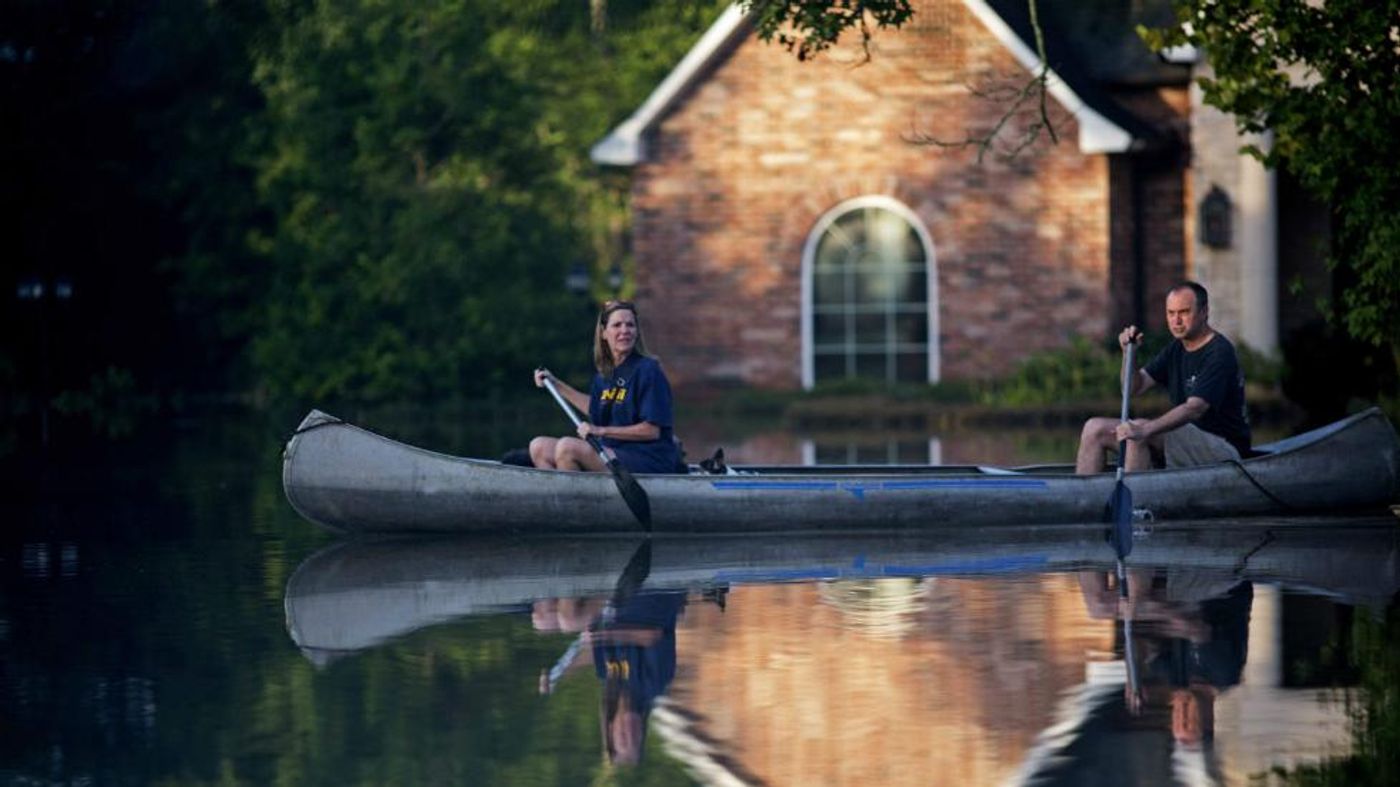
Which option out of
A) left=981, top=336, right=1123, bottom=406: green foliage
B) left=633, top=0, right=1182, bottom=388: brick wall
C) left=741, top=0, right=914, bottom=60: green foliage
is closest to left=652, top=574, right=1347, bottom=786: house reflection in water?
left=741, top=0, right=914, bottom=60: green foliage

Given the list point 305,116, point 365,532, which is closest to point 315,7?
point 305,116

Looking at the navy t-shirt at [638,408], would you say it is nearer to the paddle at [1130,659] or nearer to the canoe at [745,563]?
the canoe at [745,563]

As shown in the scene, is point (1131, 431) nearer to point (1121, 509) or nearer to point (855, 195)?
point (1121, 509)

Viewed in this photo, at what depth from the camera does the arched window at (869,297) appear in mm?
34969

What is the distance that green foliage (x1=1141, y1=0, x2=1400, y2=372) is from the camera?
17.3 m

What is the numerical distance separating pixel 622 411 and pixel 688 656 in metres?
5.42

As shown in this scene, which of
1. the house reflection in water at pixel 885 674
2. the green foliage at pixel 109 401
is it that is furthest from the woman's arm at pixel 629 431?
the green foliage at pixel 109 401

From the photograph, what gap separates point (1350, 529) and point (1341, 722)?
25.0 ft

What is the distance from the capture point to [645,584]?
13922 millimetres

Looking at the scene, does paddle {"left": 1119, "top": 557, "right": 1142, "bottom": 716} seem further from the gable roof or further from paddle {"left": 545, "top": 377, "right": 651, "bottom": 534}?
the gable roof

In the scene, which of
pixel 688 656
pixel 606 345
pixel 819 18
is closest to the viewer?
pixel 688 656

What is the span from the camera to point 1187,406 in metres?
16.3

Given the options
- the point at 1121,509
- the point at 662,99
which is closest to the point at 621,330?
the point at 1121,509

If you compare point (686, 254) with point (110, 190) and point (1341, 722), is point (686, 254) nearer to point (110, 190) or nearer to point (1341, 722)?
point (110, 190)
